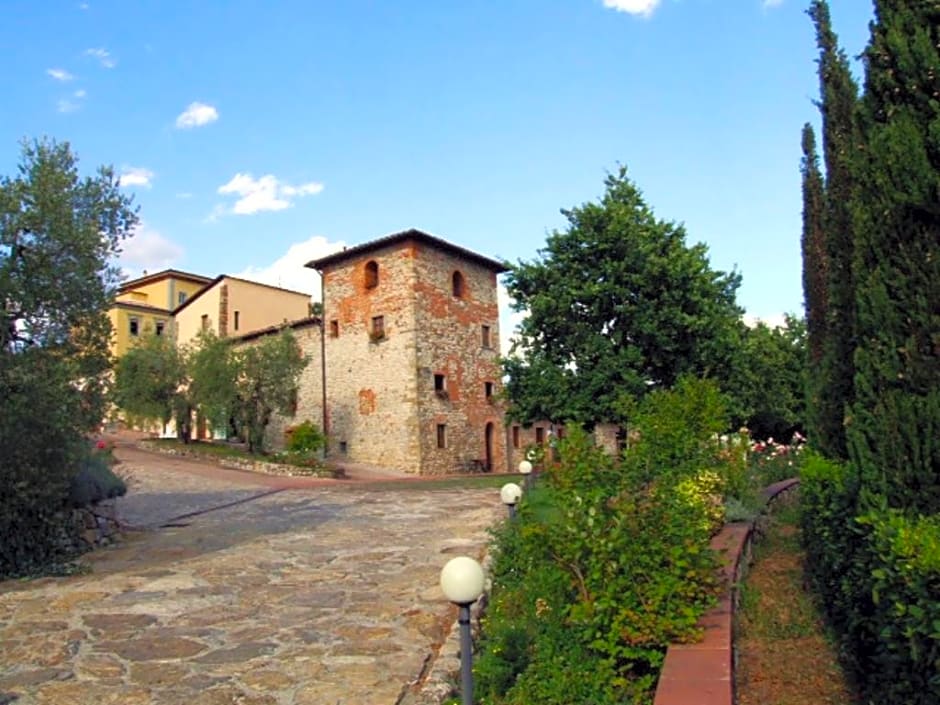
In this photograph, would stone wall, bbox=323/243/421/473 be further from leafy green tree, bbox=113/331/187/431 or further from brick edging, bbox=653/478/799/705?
brick edging, bbox=653/478/799/705

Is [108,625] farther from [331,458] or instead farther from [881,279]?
[331,458]

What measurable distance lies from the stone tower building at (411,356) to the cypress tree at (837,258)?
21136 millimetres

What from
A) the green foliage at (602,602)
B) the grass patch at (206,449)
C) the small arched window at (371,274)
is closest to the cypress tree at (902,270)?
the green foliage at (602,602)

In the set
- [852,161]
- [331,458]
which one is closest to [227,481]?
[331,458]

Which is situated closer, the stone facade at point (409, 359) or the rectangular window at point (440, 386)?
the stone facade at point (409, 359)

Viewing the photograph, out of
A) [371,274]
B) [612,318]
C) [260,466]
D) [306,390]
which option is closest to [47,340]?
[612,318]

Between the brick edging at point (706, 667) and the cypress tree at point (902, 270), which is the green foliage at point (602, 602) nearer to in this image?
the brick edging at point (706, 667)

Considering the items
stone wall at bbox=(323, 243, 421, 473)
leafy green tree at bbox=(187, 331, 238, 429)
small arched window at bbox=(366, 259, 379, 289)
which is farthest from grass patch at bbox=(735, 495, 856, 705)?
small arched window at bbox=(366, 259, 379, 289)

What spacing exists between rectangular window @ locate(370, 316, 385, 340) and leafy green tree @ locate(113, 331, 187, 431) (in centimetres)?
756

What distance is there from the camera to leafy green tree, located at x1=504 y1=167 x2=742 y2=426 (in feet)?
60.7

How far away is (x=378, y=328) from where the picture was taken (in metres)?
28.8

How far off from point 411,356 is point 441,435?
3414mm

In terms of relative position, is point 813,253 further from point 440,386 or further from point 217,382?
point 217,382

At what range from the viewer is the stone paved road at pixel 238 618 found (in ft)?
15.1
